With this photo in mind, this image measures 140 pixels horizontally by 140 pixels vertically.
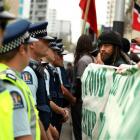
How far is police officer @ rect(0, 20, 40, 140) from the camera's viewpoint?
3064mm

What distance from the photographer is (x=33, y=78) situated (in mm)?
4605

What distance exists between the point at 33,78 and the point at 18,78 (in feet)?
4.10

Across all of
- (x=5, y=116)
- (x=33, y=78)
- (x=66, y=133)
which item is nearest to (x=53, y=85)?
(x=33, y=78)

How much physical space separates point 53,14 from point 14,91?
123 metres

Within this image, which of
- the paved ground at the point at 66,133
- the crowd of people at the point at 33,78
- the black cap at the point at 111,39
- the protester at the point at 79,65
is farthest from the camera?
the paved ground at the point at 66,133

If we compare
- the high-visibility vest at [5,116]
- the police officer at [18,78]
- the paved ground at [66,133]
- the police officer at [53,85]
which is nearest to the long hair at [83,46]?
the police officer at [53,85]

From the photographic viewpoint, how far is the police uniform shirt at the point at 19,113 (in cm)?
303

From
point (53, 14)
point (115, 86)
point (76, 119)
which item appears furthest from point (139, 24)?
point (53, 14)

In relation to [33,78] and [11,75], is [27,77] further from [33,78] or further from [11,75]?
[11,75]

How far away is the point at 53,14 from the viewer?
126 meters

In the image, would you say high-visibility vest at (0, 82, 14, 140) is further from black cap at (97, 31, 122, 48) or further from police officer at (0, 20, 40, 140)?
black cap at (97, 31, 122, 48)

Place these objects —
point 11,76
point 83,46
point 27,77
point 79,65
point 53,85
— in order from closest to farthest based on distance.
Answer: point 11,76
point 27,77
point 53,85
point 79,65
point 83,46

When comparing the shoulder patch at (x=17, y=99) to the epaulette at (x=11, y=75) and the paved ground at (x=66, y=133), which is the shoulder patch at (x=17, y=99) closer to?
the epaulette at (x=11, y=75)

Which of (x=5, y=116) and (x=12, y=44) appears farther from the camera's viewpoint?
(x=12, y=44)
